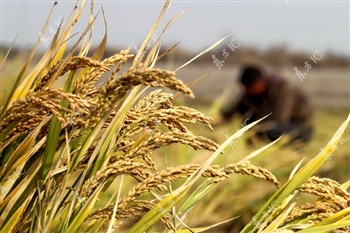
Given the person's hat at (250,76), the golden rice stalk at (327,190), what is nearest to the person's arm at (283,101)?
the person's hat at (250,76)

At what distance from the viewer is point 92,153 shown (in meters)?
1.11

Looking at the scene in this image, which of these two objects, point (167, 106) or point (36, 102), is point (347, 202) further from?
point (36, 102)

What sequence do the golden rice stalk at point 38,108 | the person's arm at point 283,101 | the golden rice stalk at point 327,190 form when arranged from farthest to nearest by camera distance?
1. the person's arm at point 283,101
2. the golden rice stalk at point 327,190
3. the golden rice stalk at point 38,108

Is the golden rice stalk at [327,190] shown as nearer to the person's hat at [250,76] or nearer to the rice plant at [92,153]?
the rice plant at [92,153]

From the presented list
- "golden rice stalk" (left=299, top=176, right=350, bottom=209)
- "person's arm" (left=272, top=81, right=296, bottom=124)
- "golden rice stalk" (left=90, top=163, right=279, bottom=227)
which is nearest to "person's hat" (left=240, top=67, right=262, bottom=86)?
"person's arm" (left=272, top=81, right=296, bottom=124)

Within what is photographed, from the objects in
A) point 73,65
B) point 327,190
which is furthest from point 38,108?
point 327,190

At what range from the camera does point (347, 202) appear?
1.27 meters

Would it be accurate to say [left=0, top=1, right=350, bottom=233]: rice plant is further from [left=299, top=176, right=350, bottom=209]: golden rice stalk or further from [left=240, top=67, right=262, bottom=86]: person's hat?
[left=240, top=67, right=262, bottom=86]: person's hat

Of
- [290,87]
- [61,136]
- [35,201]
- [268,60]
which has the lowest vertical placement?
[35,201]

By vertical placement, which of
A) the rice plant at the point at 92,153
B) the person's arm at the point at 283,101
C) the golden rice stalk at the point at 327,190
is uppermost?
the person's arm at the point at 283,101

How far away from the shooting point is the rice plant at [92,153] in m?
1.06

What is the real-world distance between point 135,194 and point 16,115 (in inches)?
8.7

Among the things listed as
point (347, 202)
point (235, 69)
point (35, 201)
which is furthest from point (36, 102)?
point (235, 69)

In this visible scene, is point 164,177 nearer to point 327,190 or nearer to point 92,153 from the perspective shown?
point 92,153
